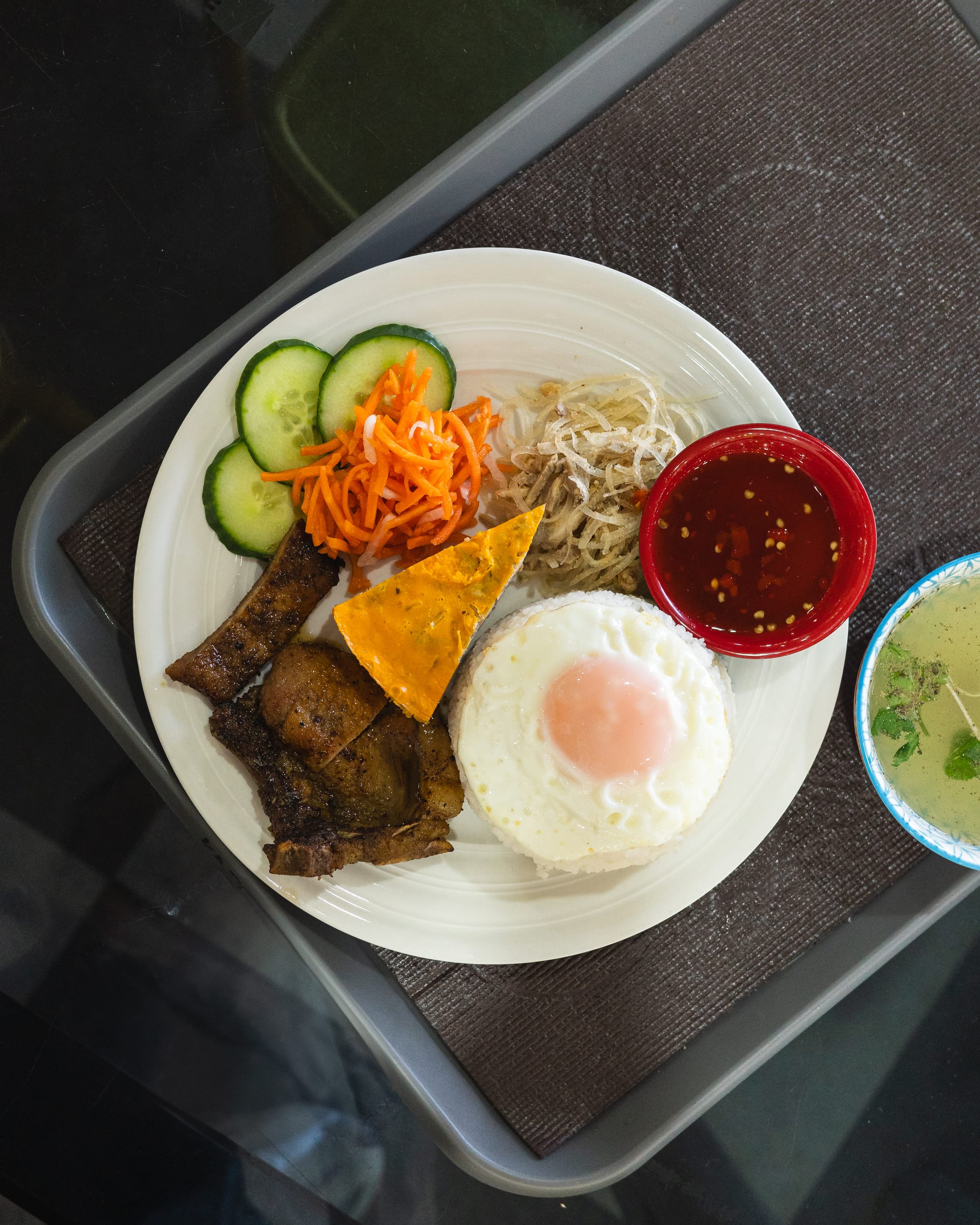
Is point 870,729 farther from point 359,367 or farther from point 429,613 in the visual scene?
point 359,367

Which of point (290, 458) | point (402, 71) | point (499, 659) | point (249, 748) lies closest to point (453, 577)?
point (499, 659)

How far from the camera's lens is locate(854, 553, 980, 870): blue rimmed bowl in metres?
2.55

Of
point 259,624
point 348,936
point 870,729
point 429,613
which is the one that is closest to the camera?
point 429,613

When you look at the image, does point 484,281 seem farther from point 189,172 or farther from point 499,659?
point 189,172

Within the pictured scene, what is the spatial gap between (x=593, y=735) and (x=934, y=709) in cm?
128

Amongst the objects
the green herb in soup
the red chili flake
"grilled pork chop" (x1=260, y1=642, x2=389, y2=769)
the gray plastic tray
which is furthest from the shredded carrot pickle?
the green herb in soup

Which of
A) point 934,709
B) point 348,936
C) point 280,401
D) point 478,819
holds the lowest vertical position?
point 934,709

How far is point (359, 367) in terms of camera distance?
2.50m

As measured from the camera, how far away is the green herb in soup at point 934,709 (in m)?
2.66

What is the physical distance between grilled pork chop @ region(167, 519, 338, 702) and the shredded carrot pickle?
0.26ft

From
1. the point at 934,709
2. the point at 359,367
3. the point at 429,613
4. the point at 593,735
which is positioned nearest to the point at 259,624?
the point at 429,613

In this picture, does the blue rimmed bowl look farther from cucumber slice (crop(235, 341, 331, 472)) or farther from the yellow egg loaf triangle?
cucumber slice (crop(235, 341, 331, 472))

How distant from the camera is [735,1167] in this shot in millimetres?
3336

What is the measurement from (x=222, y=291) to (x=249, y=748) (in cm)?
183
